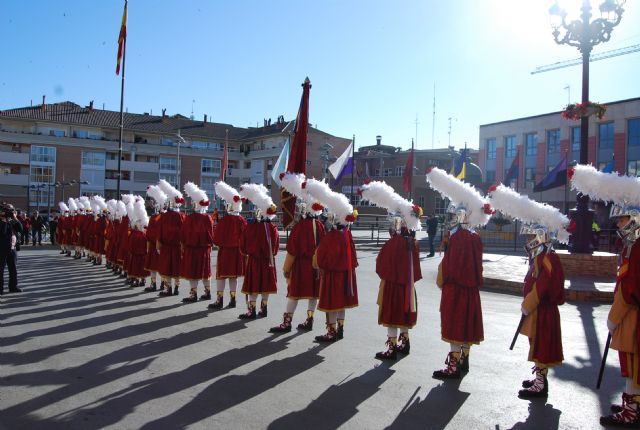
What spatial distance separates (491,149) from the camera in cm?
5803

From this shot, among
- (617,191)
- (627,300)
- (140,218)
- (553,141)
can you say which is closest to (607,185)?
(617,191)

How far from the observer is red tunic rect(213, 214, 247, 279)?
35.3ft

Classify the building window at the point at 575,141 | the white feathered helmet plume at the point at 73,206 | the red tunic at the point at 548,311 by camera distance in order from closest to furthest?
the red tunic at the point at 548,311
the white feathered helmet plume at the point at 73,206
the building window at the point at 575,141

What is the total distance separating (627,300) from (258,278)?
612 cm

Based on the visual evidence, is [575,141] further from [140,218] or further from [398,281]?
[398,281]

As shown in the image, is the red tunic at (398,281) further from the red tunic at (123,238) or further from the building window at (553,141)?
the building window at (553,141)

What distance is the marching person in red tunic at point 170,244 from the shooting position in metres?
12.0

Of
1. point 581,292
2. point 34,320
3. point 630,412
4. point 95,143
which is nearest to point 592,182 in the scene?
point 630,412

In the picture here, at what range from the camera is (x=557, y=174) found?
25.5m

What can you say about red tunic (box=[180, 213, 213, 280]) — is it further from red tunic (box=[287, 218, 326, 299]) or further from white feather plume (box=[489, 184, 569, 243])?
white feather plume (box=[489, 184, 569, 243])

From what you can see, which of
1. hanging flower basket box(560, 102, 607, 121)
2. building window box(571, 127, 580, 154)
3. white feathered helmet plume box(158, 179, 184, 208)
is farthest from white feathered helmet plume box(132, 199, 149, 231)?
building window box(571, 127, 580, 154)

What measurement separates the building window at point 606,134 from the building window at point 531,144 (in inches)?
266

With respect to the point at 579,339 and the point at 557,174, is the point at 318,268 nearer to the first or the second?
the point at 579,339

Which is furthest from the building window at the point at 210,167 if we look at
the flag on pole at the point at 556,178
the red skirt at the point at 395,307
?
the red skirt at the point at 395,307
